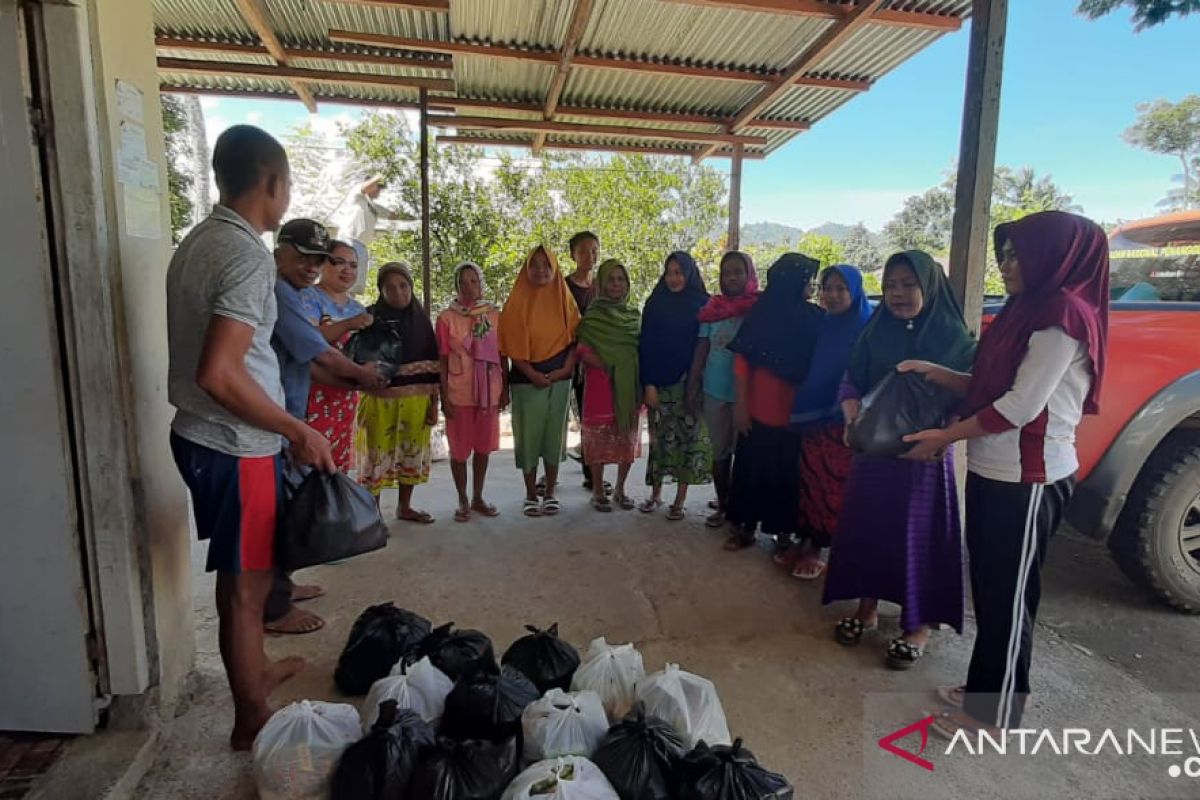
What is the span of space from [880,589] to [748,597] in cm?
71

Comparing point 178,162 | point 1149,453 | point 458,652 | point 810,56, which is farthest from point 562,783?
point 178,162

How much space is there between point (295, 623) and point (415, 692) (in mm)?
1184

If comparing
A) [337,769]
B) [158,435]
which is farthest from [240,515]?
[337,769]

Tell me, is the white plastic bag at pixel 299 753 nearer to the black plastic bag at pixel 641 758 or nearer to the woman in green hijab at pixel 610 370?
the black plastic bag at pixel 641 758

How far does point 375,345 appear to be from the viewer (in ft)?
11.1

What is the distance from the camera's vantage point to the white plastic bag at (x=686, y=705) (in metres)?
1.90

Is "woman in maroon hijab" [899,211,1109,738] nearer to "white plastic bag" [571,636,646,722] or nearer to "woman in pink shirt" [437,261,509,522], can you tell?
"white plastic bag" [571,636,646,722]

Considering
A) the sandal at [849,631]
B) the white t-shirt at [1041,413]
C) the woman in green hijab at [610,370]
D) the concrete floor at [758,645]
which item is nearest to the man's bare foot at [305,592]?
the concrete floor at [758,645]

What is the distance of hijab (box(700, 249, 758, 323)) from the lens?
3824 millimetres

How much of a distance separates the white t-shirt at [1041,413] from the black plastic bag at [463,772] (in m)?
1.79

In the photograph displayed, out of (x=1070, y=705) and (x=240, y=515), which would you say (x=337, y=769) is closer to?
(x=240, y=515)

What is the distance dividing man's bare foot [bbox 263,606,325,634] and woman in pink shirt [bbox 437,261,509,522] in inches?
56.6

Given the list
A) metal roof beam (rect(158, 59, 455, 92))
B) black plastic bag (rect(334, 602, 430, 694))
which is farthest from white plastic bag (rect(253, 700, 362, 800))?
metal roof beam (rect(158, 59, 455, 92))

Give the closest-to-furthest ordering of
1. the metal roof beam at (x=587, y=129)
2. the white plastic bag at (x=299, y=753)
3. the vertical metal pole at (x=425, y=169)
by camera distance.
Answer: the white plastic bag at (x=299, y=753) → the vertical metal pole at (x=425, y=169) → the metal roof beam at (x=587, y=129)
